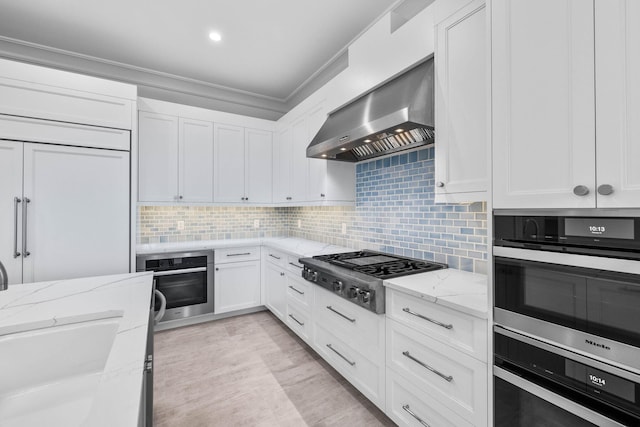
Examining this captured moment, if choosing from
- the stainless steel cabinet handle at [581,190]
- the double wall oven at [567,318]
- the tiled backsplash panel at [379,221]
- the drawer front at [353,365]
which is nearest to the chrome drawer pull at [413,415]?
the drawer front at [353,365]

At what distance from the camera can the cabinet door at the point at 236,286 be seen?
3.46 metres

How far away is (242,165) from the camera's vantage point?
3.77 metres

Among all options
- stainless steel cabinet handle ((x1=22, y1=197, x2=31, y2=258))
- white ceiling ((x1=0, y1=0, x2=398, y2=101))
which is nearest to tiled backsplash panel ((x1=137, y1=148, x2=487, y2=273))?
stainless steel cabinet handle ((x1=22, y1=197, x2=31, y2=258))

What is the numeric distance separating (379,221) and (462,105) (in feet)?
4.53

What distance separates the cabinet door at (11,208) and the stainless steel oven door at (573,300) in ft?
11.2

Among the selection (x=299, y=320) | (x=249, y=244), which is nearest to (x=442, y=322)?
(x=299, y=320)

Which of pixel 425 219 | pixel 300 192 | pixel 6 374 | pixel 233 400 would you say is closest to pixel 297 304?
pixel 233 400

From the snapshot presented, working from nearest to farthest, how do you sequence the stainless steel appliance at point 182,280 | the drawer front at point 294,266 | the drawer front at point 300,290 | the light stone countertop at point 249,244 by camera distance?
the drawer front at point 300,290 < the drawer front at point 294,266 < the light stone countertop at point 249,244 < the stainless steel appliance at point 182,280

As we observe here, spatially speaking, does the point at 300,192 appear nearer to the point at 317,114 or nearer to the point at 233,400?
the point at 317,114

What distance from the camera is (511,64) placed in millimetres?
1145

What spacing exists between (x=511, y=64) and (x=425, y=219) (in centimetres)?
130

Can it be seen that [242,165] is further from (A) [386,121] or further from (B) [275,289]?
(A) [386,121]

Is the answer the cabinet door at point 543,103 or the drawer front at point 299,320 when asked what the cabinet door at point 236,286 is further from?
the cabinet door at point 543,103

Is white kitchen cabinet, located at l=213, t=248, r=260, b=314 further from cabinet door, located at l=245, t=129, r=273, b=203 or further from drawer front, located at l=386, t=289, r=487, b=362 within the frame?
drawer front, located at l=386, t=289, r=487, b=362
